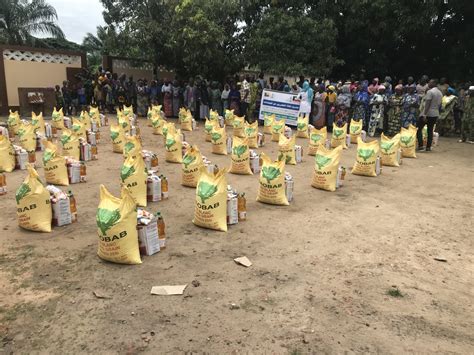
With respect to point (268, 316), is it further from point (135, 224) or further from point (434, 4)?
point (434, 4)

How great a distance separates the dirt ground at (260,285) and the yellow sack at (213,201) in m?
0.13

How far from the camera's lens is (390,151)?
26.5 feet

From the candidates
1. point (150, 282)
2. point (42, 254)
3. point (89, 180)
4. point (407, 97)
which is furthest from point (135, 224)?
point (407, 97)

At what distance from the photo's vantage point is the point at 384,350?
2709 mm

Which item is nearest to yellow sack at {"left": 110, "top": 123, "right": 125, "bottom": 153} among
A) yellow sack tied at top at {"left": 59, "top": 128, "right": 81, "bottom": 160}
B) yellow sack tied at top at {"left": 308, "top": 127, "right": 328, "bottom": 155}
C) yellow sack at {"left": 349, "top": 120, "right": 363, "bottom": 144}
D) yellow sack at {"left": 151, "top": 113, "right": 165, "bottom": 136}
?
yellow sack tied at top at {"left": 59, "top": 128, "right": 81, "bottom": 160}

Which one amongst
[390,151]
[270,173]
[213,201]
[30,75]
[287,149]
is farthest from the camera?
[30,75]

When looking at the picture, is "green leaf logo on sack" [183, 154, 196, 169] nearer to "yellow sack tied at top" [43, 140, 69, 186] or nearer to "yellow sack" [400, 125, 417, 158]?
"yellow sack tied at top" [43, 140, 69, 186]

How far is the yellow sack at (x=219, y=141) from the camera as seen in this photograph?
28.6 ft

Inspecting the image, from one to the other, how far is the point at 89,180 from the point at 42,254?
282cm

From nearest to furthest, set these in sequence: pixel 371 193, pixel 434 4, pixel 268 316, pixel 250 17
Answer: pixel 268 316, pixel 371 193, pixel 434 4, pixel 250 17

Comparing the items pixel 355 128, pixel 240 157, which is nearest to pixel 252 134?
pixel 240 157

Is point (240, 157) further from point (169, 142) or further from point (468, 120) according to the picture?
point (468, 120)

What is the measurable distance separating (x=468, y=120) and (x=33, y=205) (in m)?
10.8

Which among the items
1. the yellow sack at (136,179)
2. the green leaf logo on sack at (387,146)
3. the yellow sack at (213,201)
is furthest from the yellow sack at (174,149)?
the green leaf logo on sack at (387,146)
